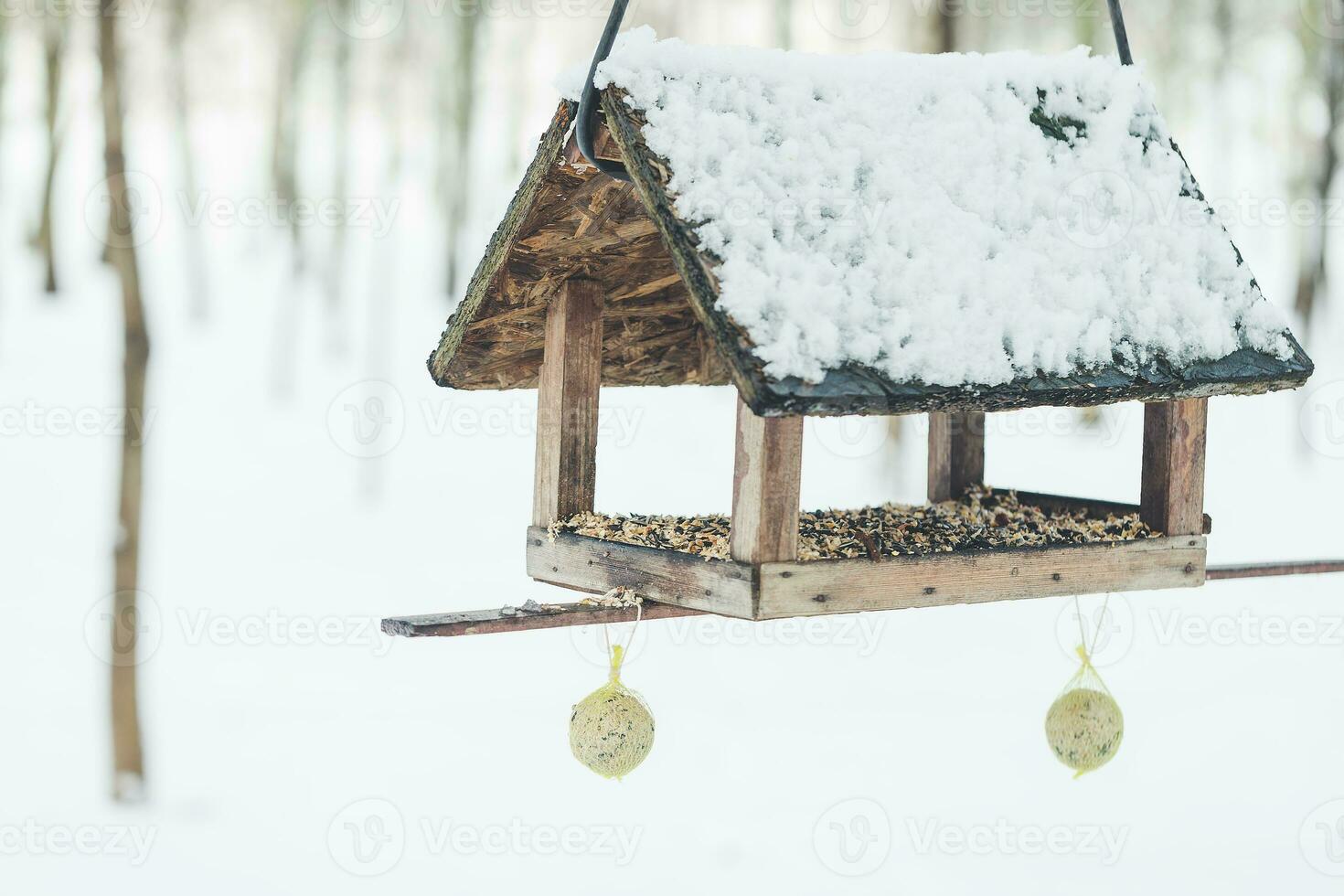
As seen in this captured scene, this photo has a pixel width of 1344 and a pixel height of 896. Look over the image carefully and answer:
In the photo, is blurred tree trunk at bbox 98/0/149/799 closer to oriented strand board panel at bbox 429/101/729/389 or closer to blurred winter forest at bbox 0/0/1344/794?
oriented strand board panel at bbox 429/101/729/389

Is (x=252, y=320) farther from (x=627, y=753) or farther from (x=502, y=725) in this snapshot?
(x=627, y=753)

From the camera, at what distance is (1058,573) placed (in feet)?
9.58

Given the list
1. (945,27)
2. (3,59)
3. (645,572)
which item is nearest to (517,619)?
(645,572)

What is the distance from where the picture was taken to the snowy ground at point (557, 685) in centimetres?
687

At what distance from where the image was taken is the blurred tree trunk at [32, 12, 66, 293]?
43.9 ft

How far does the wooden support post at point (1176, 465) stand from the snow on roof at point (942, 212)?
0.88 ft

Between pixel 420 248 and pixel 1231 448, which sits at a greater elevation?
pixel 420 248

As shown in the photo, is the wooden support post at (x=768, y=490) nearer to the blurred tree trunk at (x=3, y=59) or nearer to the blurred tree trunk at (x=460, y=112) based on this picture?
the blurred tree trunk at (x=460, y=112)

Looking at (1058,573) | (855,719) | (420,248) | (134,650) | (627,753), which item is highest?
(420,248)

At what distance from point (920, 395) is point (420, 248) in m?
18.1

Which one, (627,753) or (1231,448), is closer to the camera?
(627,753)

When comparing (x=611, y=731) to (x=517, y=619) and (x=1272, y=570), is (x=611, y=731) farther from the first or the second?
(x=1272, y=570)

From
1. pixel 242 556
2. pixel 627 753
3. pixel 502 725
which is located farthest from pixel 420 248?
pixel 627 753

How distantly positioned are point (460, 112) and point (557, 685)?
6.02m
